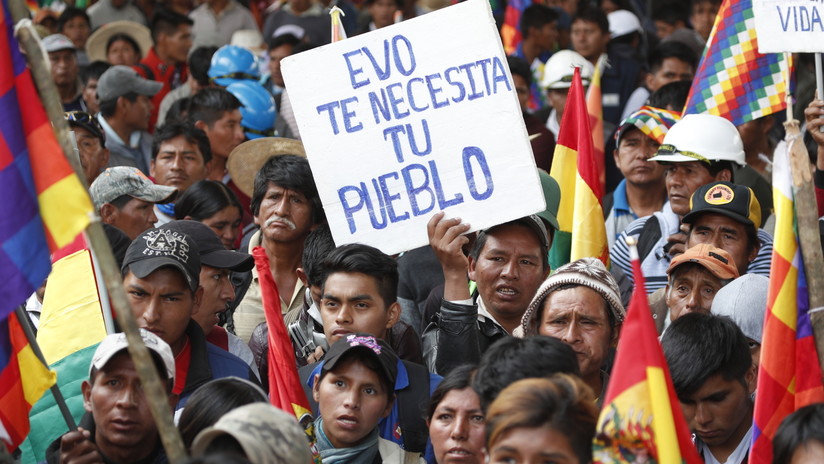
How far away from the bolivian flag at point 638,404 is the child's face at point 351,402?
1.29 meters

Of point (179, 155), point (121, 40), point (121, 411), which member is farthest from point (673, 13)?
point (121, 411)

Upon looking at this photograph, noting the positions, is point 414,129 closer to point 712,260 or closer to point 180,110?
point 712,260

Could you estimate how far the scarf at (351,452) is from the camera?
474cm

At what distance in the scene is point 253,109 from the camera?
920 cm

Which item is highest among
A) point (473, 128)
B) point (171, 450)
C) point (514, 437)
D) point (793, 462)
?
point (473, 128)

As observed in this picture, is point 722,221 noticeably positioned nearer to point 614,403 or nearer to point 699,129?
point 699,129

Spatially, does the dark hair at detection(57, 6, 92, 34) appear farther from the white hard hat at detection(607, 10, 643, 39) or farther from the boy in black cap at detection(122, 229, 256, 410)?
the boy in black cap at detection(122, 229, 256, 410)

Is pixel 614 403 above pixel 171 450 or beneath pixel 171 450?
beneath

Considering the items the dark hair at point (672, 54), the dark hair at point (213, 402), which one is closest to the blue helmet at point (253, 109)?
the dark hair at point (672, 54)

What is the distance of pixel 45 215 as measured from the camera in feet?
12.8

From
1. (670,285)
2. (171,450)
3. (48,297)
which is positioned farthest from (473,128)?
(171,450)

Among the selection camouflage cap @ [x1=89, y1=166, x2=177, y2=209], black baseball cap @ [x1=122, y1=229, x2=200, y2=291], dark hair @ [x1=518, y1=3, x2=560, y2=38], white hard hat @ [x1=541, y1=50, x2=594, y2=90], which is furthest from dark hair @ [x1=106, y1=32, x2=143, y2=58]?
black baseball cap @ [x1=122, y1=229, x2=200, y2=291]

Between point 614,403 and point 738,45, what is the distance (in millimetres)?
4267

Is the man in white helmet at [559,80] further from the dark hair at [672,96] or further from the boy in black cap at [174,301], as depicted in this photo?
the boy in black cap at [174,301]
